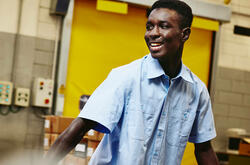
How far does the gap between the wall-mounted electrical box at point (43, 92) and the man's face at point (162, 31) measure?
9.31ft

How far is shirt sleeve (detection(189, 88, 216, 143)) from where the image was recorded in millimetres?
1185

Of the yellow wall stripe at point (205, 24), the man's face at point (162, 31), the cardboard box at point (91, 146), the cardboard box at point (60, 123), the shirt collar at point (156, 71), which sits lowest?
the cardboard box at point (91, 146)

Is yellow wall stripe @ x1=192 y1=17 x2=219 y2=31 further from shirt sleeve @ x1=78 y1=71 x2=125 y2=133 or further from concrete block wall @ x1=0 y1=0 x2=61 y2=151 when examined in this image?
shirt sleeve @ x1=78 y1=71 x2=125 y2=133

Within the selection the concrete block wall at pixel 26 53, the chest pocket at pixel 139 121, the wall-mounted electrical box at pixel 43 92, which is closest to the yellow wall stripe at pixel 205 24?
the concrete block wall at pixel 26 53

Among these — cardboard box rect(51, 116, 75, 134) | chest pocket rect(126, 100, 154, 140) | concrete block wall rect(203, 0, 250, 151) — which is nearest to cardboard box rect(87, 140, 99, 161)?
cardboard box rect(51, 116, 75, 134)

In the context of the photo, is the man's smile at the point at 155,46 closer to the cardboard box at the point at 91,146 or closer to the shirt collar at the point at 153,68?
the shirt collar at the point at 153,68

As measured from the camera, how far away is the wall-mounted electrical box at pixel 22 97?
12.1 feet

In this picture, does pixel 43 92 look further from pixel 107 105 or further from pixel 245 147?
pixel 107 105

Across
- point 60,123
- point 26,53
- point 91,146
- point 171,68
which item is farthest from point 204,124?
point 26,53

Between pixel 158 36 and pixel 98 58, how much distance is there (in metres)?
2.76

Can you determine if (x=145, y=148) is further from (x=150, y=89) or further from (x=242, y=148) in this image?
(x=242, y=148)

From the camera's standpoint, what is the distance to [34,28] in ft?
12.4

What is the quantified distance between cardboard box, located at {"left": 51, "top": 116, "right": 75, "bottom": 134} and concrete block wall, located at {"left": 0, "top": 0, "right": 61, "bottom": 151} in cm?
100

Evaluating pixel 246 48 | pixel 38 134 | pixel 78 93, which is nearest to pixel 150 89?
pixel 78 93
